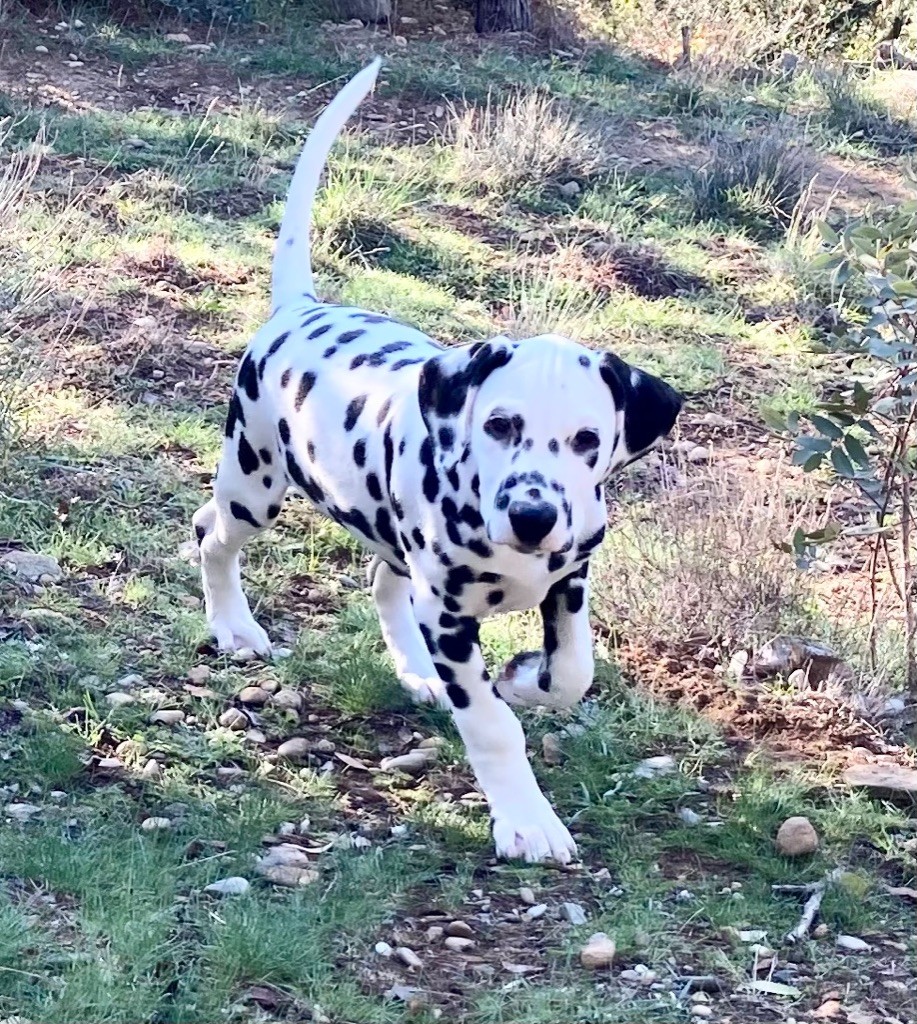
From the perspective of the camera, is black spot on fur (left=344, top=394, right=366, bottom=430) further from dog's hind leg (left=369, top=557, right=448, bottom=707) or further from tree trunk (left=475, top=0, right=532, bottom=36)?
tree trunk (left=475, top=0, right=532, bottom=36)

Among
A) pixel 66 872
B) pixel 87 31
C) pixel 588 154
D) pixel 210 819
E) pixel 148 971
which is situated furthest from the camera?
pixel 87 31

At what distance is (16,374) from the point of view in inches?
223

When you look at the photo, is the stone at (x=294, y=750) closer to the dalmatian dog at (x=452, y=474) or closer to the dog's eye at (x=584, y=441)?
the dalmatian dog at (x=452, y=474)

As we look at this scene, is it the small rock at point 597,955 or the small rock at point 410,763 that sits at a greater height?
the small rock at point 597,955

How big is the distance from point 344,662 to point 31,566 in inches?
42.2

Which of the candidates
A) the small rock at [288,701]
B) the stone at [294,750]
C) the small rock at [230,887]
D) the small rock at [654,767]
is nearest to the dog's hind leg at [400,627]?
the small rock at [288,701]

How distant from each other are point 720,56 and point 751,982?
10.9m

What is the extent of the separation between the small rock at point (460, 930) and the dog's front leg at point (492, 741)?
0.28 metres

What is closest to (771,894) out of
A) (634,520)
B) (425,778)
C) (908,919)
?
(908,919)

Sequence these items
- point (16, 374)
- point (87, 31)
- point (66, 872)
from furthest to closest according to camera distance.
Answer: point (87, 31) → point (16, 374) → point (66, 872)

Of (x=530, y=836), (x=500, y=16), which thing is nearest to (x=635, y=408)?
(x=530, y=836)

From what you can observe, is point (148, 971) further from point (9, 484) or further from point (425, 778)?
point (9, 484)

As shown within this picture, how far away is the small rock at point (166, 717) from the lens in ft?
13.4

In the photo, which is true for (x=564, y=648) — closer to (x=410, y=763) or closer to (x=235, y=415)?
(x=410, y=763)
